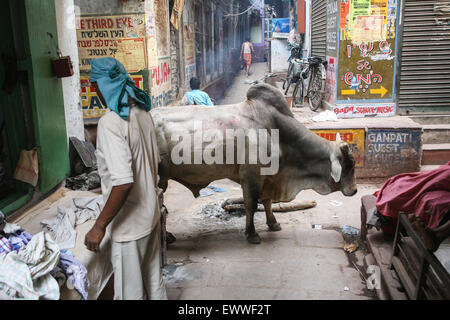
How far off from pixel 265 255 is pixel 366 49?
512 centimetres

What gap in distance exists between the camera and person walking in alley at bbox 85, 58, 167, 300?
2545 millimetres

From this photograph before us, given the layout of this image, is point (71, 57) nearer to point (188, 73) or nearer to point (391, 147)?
point (391, 147)

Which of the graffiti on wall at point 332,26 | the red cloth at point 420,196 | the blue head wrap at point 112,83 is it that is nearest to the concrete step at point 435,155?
the graffiti on wall at point 332,26

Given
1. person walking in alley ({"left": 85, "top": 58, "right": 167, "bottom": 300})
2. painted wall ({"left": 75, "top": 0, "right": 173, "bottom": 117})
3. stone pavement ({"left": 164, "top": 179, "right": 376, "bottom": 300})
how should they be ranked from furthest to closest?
painted wall ({"left": 75, "top": 0, "right": 173, "bottom": 117}), stone pavement ({"left": 164, "top": 179, "right": 376, "bottom": 300}), person walking in alley ({"left": 85, "top": 58, "right": 167, "bottom": 300})

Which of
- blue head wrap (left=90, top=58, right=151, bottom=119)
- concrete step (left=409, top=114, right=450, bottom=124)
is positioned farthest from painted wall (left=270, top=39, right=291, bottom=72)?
blue head wrap (left=90, top=58, right=151, bottom=119)

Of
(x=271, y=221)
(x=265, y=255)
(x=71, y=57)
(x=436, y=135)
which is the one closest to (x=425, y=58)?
(x=436, y=135)

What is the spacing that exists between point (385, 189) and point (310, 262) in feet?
3.60

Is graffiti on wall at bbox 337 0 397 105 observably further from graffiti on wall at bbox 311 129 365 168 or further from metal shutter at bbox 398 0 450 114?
graffiti on wall at bbox 311 129 365 168

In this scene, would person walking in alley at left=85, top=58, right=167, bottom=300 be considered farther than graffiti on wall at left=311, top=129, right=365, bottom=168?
No

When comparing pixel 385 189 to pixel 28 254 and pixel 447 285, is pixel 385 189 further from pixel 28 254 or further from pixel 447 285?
pixel 28 254

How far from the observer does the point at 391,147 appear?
703cm

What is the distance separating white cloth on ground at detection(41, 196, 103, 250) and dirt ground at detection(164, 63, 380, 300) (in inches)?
41.9

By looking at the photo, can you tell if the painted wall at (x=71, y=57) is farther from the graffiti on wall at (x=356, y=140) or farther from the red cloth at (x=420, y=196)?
the graffiti on wall at (x=356, y=140)
